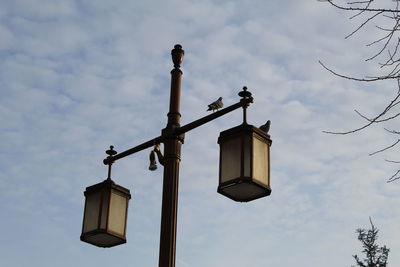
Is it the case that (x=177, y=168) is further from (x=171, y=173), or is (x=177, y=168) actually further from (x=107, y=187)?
(x=107, y=187)

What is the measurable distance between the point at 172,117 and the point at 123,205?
3.62 ft

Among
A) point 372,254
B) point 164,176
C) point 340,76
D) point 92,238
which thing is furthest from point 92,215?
point 372,254

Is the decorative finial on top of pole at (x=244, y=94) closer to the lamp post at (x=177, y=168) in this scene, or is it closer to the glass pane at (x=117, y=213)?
the lamp post at (x=177, y=168)

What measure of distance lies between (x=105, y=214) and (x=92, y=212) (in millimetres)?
216

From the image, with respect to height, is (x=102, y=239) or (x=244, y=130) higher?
(x=244, y=130)

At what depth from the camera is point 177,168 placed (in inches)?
256

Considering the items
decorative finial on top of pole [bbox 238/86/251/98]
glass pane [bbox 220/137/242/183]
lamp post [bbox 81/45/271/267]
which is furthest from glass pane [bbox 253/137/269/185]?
decorative finial on top of pole [bbox 238/86/251/98]

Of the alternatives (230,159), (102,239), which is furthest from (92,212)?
(230,159)

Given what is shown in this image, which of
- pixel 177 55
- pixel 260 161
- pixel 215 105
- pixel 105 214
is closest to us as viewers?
pixel 260 161

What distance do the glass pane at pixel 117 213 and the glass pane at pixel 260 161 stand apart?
5.92 ft

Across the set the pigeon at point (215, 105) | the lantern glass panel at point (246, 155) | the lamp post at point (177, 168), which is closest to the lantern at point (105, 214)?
the lamp post at point (177, 168)

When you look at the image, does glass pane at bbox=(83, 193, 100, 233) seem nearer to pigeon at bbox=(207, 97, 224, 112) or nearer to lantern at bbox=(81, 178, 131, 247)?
lantern at bbox=(81, 178, 131, 247)

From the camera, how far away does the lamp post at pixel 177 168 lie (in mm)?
5852

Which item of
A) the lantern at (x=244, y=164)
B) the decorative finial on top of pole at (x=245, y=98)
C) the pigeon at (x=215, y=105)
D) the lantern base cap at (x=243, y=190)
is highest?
the pigeon at (x=215, y=105)
